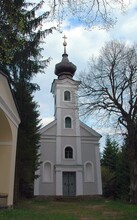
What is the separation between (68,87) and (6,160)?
19.2 metres

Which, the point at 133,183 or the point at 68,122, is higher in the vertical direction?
the point at 68,122

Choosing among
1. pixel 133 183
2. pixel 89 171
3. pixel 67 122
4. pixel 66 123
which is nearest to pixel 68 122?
pixel 67 122

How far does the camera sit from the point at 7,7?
20.5ft

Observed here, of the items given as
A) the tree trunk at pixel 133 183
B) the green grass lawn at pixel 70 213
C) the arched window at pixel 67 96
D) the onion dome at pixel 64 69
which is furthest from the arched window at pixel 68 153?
the green grass lawn at pixel 70 213

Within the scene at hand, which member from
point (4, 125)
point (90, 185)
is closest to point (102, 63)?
point (4, 125)

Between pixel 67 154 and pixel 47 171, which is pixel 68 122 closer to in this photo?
pixel 67 154

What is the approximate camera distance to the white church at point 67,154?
2805 cm

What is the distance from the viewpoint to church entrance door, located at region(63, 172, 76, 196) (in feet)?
91.9

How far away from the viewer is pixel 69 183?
93.0 feet

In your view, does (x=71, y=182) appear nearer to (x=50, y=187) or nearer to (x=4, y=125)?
(x=50, y=187)

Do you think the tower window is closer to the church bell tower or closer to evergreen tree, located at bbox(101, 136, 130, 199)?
the church bell tower

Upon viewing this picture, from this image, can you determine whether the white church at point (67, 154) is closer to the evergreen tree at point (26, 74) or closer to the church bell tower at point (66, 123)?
the church bell tower at point (66, 123)

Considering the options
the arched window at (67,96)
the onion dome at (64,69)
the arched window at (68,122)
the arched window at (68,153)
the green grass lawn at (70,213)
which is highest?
the onion dome at (64,69)

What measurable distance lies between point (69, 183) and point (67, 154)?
2.87m
